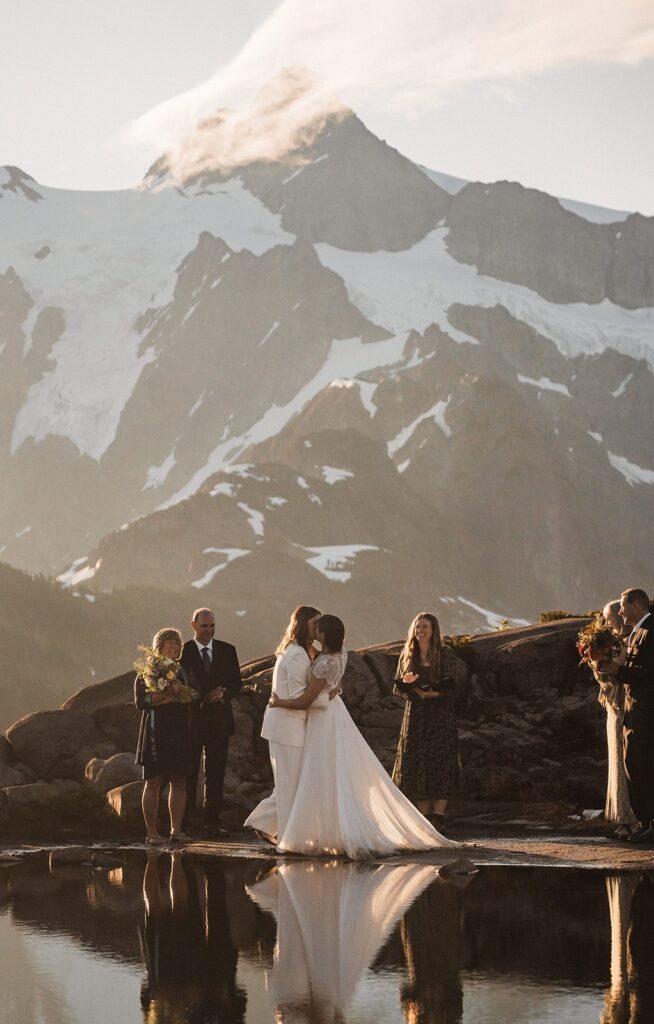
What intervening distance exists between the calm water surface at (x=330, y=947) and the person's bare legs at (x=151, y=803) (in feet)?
7.37

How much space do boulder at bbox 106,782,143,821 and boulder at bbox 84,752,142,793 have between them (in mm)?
1055

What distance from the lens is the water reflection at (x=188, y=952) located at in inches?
308

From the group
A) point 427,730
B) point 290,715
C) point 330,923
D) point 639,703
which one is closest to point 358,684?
point 427,730

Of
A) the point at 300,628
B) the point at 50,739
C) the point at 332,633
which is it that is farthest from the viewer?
the point at 50,739

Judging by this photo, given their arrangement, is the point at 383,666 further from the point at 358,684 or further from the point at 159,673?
the point at 159,673

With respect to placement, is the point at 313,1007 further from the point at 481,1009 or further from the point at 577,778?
the point at 577,778

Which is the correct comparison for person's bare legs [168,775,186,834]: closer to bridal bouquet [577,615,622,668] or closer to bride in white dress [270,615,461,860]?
bride in white dress [270,615,461,860]

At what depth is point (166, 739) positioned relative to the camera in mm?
15680

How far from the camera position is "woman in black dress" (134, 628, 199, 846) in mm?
15594

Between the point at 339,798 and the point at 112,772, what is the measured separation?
275 inches

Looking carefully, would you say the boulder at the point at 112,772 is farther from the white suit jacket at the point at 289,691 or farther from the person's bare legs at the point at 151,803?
the white suit jacket at the point at 289,691

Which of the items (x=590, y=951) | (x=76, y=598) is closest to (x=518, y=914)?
(x=590, y=951)

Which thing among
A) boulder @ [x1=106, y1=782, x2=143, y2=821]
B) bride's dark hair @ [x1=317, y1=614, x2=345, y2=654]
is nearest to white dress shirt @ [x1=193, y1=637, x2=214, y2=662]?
bride's dark hair @ [x1=317, y1=614, x2=345, y2=654]

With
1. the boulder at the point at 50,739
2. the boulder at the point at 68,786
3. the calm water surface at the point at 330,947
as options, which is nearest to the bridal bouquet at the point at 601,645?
the calm water surface at the point at 330,947
